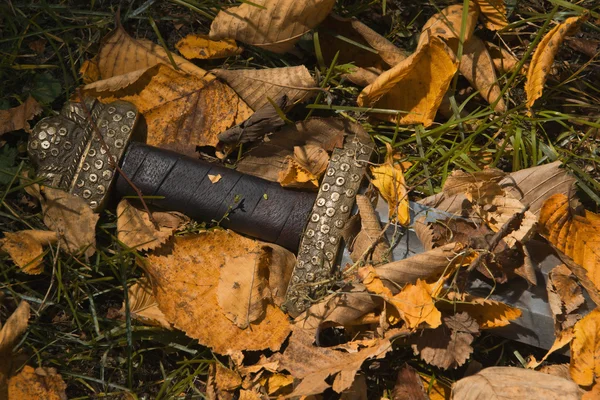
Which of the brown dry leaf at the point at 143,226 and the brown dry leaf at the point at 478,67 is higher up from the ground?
the brown dry leaf at the point at 478,67

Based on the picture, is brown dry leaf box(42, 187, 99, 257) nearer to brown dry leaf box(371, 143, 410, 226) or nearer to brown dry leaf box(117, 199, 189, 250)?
brown dry leaf box(117, 199, 189, 250)

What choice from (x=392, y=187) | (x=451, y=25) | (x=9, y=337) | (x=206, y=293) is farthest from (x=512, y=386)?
(x=9, y=337)

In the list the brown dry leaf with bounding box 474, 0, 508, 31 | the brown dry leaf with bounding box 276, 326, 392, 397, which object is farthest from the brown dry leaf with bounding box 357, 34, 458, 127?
the brown dry leaf with bounding box 276, 326, 392, 397

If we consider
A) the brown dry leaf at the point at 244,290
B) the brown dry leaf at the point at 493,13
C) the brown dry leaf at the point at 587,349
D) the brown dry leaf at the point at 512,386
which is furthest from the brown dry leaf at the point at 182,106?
the brown dry leaf at the point at 587,349

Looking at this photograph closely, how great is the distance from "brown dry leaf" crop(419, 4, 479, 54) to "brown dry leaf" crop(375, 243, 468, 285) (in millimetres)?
971

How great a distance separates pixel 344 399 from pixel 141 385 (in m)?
0.90

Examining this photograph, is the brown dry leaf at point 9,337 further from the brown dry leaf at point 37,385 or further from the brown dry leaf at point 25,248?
the brown dry leaf at point 25,248

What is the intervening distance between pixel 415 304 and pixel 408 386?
41cm

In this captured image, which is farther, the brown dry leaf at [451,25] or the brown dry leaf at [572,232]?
the brown dry leaf at [451,25]

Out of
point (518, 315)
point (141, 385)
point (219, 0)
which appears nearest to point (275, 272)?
point (141, 385)

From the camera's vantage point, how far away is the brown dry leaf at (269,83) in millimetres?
2975

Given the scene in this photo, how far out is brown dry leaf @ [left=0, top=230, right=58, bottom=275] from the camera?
2.85 m

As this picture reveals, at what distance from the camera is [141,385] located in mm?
2914

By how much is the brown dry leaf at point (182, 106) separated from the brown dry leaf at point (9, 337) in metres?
0.92
